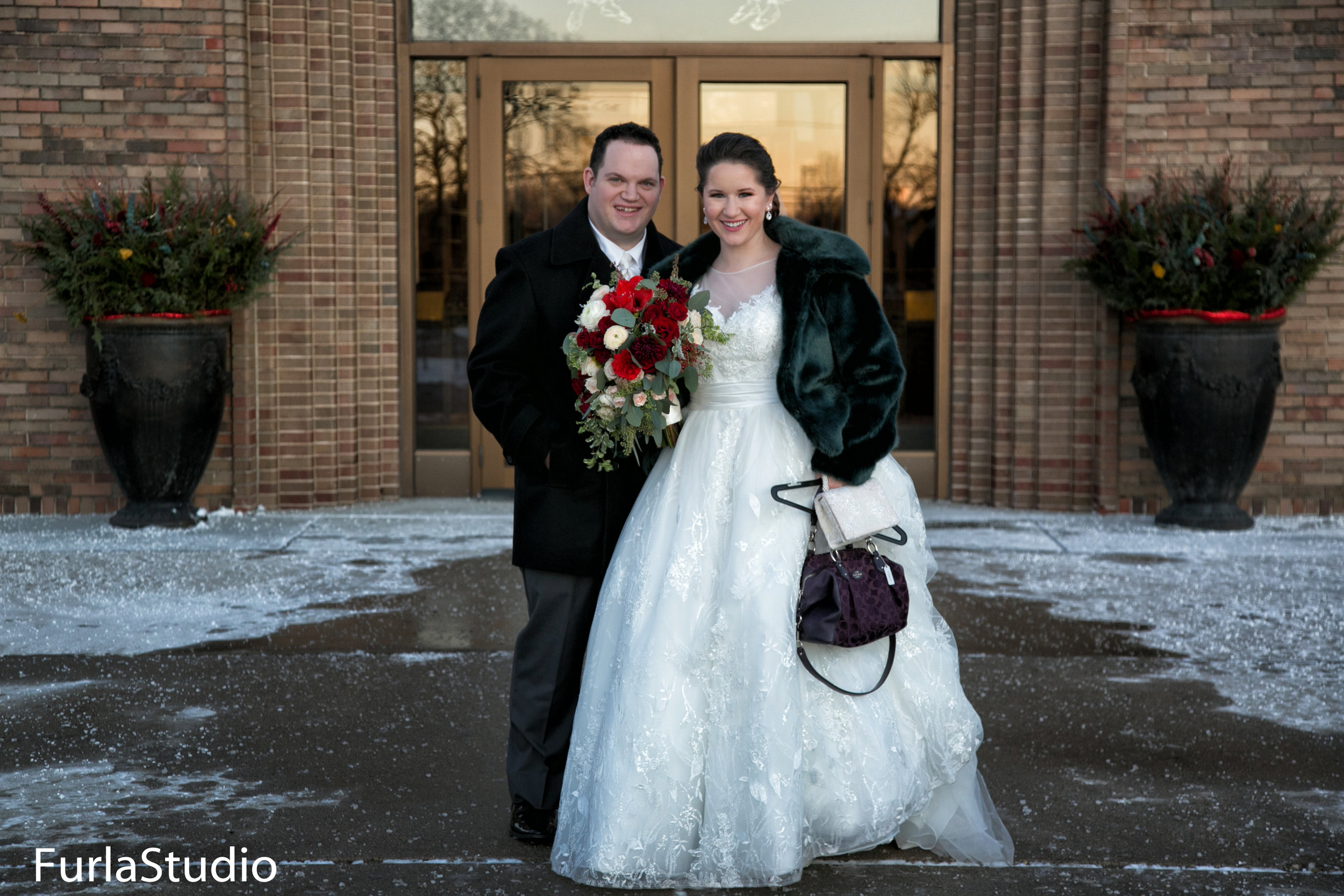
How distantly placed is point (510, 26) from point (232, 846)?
6854 mm

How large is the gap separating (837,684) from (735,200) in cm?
128

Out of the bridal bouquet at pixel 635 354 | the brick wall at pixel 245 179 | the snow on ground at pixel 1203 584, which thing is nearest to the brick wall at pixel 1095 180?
the snow on ground at pixel 1203 584

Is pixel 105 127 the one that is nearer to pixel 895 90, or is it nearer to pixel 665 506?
pixel 895 90

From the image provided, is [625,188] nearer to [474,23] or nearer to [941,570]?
[941,570]

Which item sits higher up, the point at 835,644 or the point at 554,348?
the point at 554,348

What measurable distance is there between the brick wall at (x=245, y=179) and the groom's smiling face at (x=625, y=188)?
5.48 m

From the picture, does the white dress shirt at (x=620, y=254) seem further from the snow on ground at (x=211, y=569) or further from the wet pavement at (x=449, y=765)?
the snow on ground at (x=211, y=569)

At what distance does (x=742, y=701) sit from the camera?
3441mm

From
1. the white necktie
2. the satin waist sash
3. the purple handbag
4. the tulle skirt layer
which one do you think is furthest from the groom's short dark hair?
the purple handbag

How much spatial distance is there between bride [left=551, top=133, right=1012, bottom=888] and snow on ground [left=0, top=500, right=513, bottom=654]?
9.52 feet

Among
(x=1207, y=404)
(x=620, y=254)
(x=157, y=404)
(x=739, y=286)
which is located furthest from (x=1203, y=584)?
(x=157, y=404)

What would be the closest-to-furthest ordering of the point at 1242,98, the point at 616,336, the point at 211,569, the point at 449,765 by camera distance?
1. the point at 616,336
2. the point at 449,765
3. the point at 211,569
4. the point at 1242,98

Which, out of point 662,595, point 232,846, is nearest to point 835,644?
point 662,595

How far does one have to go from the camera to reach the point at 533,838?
3723 millimetres
